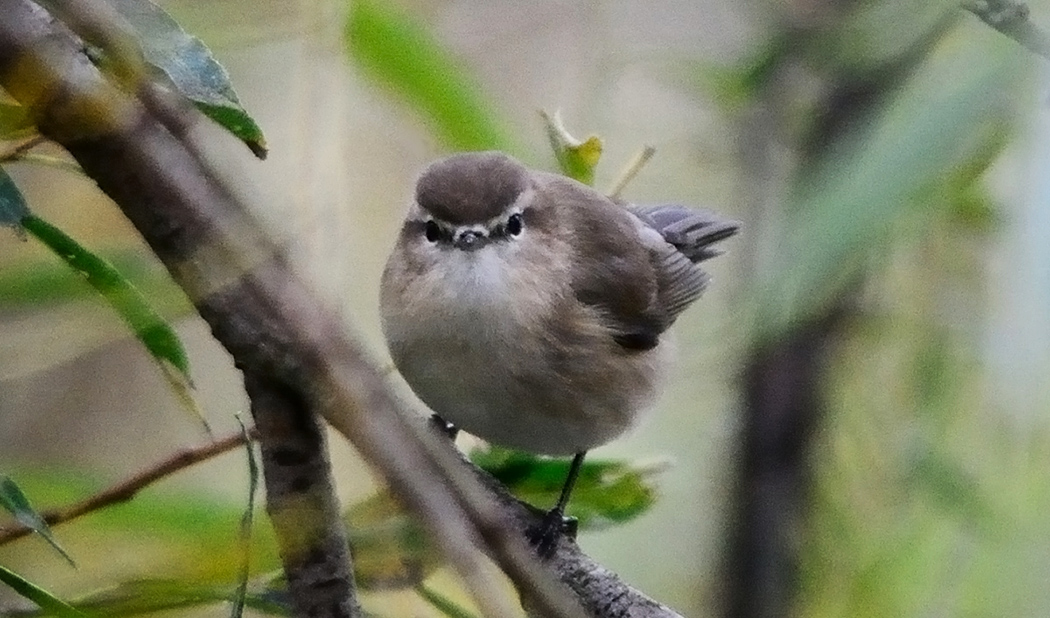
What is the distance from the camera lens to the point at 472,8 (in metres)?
3.24

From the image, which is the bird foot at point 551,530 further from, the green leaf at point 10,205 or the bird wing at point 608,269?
the bird wing at point 608,269

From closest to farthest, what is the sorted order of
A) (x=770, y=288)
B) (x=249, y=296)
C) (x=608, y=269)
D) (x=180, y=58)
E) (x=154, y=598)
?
1. (x=249, y=296)
2. (x=180, y=58)
3. (x=154, y=598)
4. (x=770, y=288)
5. (x=608, y=269)

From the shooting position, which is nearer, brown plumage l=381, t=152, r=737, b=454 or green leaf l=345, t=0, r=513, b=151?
green leaf l=345, t=0, r=513, b=151

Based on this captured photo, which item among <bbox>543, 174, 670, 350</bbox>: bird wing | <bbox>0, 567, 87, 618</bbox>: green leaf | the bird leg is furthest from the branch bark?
<bbox>543, 174, 670, 350</bbox>: bird wing

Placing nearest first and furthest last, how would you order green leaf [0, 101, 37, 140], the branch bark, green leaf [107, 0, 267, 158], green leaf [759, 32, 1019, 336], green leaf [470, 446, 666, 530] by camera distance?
the branch bark < green leaf [107, 0, 267, 158] < green leaf [0, 101, 37, 140] < green leaf [759, 32, 1019, 336] < green leaf [470, 446, 666, 530]

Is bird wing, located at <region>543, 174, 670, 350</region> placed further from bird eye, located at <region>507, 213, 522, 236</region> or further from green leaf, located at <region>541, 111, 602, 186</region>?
green leaf, located at <region>541, 111, 602, 186</region>

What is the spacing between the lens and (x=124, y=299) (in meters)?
0.83

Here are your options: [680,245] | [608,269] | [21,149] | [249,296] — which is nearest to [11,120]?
[21,149]

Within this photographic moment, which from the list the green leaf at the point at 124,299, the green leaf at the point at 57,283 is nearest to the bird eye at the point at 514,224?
the green leaf at the point at 57,283

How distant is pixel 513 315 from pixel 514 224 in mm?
163

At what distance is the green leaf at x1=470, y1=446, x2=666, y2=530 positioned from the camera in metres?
1.35

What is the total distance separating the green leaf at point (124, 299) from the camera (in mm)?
803

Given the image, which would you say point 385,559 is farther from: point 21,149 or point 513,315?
point 513,315

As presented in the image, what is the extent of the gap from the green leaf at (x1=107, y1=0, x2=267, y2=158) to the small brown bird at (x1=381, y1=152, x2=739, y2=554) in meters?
0.87
